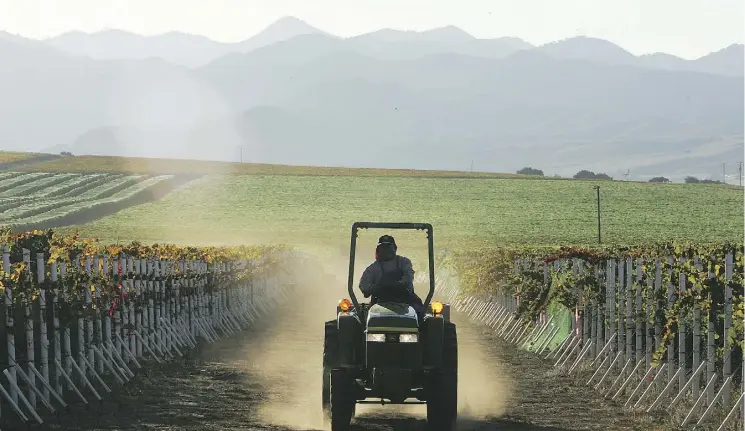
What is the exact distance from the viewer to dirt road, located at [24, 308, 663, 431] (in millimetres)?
17000

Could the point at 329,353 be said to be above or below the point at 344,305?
below

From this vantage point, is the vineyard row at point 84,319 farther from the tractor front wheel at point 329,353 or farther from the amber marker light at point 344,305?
the amber marker light at point 344,305

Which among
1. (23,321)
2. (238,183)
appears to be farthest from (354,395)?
(238,183)

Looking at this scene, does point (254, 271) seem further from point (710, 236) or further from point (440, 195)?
point (440, 195)

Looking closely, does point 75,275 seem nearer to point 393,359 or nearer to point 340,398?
point 340,398

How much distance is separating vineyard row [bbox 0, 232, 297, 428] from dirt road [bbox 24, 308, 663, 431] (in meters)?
0.64

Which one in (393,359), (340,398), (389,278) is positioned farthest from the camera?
(389,278)

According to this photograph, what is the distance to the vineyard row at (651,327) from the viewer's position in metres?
16.6

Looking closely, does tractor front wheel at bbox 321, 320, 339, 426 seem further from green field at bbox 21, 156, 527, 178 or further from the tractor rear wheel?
green field at bbox 21, 156, 527, 178

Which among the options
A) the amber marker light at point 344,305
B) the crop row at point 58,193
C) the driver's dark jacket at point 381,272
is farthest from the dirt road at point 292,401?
the crop row at point 58,193

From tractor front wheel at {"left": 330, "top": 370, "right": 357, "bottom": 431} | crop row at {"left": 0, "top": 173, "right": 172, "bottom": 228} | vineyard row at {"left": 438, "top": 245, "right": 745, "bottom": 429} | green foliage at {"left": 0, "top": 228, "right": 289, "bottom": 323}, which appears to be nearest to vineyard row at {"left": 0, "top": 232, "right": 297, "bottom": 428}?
green foliage at {"left": 0, "top": 228, "right": 289, "bottom": 323}

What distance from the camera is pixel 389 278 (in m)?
15.7

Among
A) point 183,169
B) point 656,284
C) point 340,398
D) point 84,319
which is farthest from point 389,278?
point 183,169

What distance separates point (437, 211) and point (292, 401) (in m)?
93.3
